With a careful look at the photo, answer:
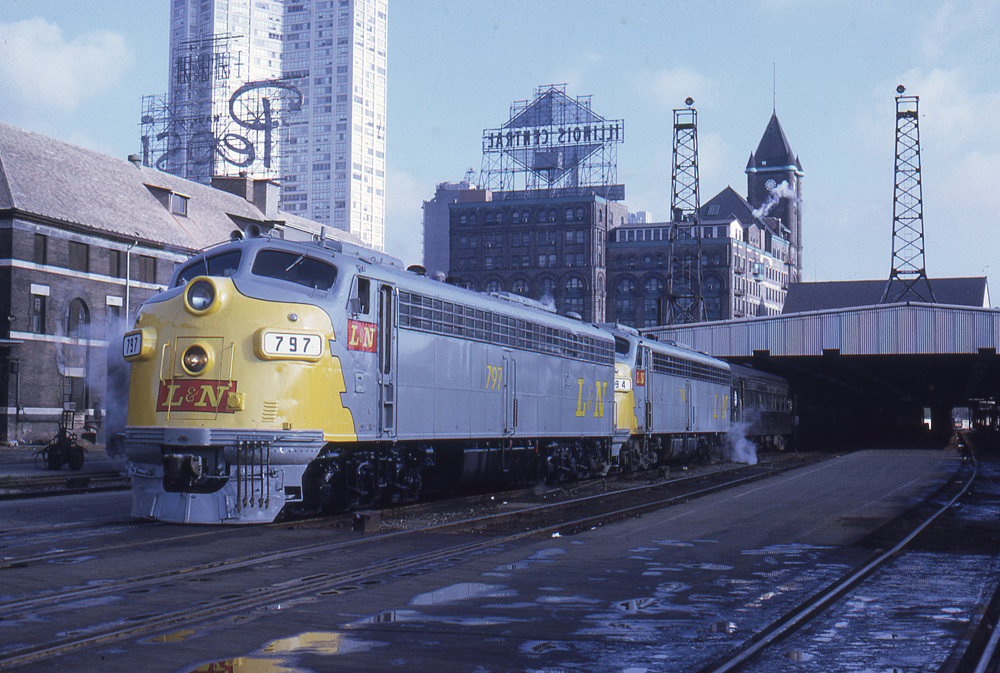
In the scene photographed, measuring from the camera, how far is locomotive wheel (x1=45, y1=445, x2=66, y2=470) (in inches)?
1141

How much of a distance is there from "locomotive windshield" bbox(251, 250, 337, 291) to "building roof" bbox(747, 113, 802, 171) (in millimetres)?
167485

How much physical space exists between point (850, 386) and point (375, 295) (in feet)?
227

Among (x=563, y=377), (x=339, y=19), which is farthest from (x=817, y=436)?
(x=339, y=19)

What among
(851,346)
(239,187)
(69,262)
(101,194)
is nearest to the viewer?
(69,262)

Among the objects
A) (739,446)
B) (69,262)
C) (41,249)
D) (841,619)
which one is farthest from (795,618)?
(69,262)

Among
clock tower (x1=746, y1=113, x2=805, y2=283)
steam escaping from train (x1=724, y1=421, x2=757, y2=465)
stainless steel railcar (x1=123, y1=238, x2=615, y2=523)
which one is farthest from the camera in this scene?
clock tower (x1=746, y1=113, x2=805, y2=283)

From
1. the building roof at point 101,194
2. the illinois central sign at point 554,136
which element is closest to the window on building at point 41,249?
the building roof at point 101,194

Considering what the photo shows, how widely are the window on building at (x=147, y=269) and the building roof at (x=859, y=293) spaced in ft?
294

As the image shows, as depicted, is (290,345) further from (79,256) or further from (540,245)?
(540,245)

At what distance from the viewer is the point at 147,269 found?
47594mm

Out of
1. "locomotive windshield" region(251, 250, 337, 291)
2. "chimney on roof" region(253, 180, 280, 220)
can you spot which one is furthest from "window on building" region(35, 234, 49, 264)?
"locomotive windshield" region(251, 250, 337, 291)

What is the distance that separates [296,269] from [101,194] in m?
35.0

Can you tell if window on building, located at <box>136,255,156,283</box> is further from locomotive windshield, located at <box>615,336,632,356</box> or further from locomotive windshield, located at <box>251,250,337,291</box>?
locomotive windshield, located at <box>251,250,337,291</box>

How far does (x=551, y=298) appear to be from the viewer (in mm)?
138000
